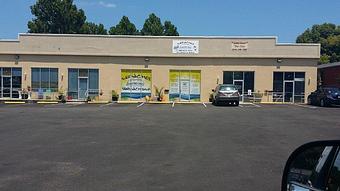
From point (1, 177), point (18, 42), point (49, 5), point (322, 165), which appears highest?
point (49, 5)

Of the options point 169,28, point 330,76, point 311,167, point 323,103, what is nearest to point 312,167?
point 311,167

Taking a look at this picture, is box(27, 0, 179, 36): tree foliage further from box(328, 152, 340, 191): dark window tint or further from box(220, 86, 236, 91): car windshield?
box(328, 152, 340, 191): dark window tint

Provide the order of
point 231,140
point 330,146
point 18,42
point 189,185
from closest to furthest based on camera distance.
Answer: point 330,146
point 189,185
point 231,140
point 18,42

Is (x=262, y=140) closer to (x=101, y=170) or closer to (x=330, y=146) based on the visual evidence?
(x=101, y=170)

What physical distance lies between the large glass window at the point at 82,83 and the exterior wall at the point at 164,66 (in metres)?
0.39

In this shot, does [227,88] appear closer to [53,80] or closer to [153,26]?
[53,80]

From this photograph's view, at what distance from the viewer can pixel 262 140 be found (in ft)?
46.1

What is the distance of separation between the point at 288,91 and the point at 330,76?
8.70 meters

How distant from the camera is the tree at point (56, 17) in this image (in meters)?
71.6

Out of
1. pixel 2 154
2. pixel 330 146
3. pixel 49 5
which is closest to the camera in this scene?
pixel 330 146

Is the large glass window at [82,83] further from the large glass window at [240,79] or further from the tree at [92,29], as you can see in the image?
the tree at [92,29]

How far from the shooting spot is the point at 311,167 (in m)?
3.07

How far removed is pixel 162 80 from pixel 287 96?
432 inches

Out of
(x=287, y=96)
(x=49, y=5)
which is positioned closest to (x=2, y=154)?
(x=287, y=96)
